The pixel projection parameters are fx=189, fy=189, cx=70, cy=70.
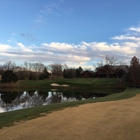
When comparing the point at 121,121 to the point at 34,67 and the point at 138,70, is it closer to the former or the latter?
the point at 138,70

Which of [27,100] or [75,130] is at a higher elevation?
[75,130]

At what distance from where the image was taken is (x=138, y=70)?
45.5 metres

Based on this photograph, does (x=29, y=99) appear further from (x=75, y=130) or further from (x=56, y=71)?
(x=56, y=71)

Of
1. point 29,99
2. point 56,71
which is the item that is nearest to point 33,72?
point 56,71

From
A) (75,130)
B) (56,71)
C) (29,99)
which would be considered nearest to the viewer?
(75,130)

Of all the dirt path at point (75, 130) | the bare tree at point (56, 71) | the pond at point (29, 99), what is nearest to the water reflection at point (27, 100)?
the pond at point (29, 99)

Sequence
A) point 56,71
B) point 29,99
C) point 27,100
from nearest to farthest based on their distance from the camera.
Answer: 1. point 27,100
2. point 29,99
3. point 56,71

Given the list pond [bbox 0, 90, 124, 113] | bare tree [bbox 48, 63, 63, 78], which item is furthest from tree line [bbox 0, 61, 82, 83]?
pond [bbox 0, 90, 124, 113]

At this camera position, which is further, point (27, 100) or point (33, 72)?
point (33, 72)

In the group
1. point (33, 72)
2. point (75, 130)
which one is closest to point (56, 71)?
point (33, 72)

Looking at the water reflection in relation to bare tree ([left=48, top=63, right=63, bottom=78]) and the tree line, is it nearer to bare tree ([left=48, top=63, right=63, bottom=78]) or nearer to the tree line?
the tree line

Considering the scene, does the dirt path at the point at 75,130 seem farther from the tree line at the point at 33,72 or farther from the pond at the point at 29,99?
the tree line at the point at 33,72

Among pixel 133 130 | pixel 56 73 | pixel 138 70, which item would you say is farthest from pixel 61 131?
pixel 56 73

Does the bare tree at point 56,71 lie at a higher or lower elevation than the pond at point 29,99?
higher
